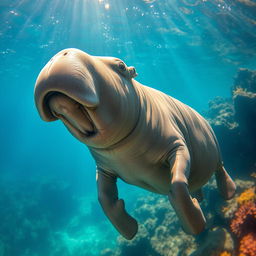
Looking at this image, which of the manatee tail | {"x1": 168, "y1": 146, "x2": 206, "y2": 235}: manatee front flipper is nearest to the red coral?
the manatee tail

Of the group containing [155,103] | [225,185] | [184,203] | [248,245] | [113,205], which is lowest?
[248,245]

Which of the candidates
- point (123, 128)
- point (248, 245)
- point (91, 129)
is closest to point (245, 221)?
point (248, 245)

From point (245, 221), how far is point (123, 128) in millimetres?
4777

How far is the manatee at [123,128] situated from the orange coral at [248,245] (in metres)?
2.00

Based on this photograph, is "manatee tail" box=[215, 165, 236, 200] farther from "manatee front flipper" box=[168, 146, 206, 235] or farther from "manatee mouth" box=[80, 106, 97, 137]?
"manatee mouth" box=[80, 106, 97, 137]

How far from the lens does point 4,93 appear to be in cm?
4703

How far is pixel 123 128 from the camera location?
261 centimetres

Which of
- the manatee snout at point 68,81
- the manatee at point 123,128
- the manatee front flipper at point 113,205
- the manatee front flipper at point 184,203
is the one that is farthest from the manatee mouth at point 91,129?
the manatee front flipper at point 113,205

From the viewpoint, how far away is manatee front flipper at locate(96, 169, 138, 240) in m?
3.53

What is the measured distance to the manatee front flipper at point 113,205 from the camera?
11.6 feet

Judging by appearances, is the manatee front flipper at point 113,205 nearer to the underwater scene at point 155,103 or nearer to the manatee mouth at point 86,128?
the underwater scene at point 155,103

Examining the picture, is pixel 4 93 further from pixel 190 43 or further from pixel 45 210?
pixel 190 43

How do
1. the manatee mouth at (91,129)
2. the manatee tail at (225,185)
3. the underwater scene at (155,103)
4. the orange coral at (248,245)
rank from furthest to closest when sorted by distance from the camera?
the underwater scene at (155,103), the manatee tail at (225,185), the orange coral at (248,245), the manatee mouth at (91,129)

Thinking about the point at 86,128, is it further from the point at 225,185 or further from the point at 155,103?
the point at 225,185
